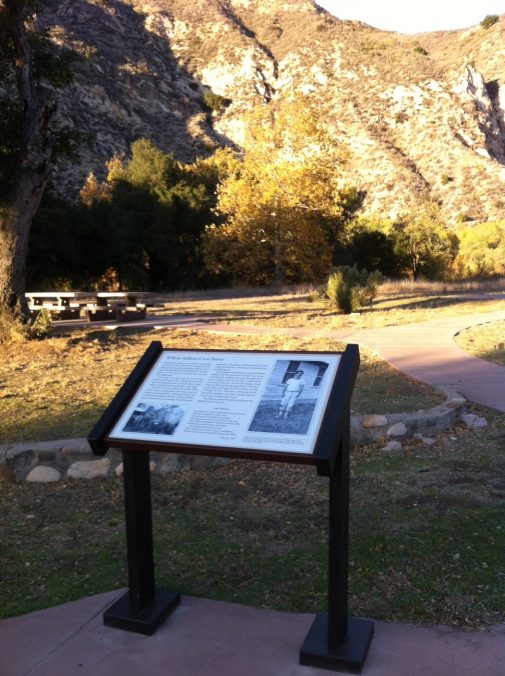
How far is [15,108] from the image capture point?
1064 centimetres

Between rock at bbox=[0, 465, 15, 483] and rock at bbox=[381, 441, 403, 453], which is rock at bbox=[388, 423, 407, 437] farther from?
rock at bbox=[0, 465, 15, 483]

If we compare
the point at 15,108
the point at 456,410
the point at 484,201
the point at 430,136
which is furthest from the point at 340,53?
the point at 456,410

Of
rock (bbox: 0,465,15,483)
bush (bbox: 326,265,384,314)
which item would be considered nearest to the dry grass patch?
rock (bbox: 0,465,15,483)

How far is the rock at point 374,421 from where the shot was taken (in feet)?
16.3

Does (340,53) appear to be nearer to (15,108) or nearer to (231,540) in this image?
(15,108)

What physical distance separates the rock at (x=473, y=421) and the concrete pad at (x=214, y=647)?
9.38ft

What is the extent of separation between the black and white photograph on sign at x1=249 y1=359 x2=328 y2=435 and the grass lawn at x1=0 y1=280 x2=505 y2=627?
949mm

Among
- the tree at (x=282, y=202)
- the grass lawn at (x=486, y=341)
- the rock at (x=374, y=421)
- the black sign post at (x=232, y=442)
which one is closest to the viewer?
the black sign post at (x=232, y=442)

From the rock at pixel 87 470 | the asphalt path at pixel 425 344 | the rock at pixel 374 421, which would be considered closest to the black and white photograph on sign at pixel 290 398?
the rock at pixel 87 470

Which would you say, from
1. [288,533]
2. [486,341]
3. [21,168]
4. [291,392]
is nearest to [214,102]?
[21,168]

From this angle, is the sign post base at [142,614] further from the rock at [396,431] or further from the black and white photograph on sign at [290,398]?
the rock at [396,431]

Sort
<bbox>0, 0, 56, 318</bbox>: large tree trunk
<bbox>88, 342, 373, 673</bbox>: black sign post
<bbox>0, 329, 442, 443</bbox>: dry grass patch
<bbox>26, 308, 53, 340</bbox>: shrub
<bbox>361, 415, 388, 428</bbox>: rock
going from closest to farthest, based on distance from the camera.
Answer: <bbox>88, 342, 373, 673</bbox>: black sign post, <bbox>361, 415, 388, 428</bbox>: rock, <bbox>0, 329, 442, 443</bbox>: dry grass patch, <bbox>0, 0, 56, 318</bbox>: large tree trunk, <bbox>26, 308, 53, 340</bbox>: shrub

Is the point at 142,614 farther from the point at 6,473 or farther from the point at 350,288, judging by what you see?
the point at 350,288

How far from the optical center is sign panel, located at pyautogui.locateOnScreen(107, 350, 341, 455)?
2.30 meters
